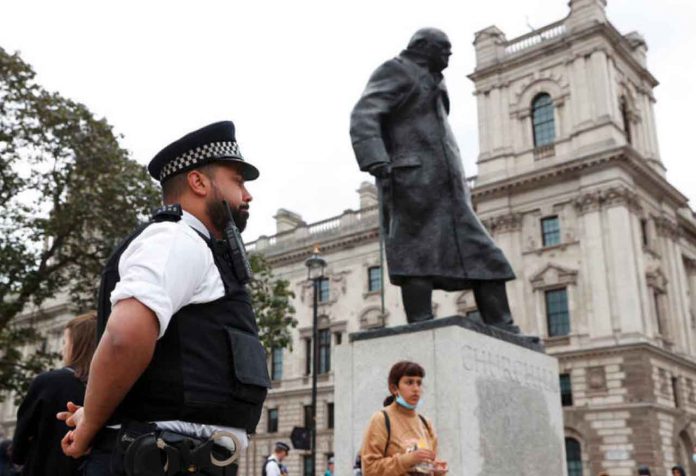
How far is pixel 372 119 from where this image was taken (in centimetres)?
647

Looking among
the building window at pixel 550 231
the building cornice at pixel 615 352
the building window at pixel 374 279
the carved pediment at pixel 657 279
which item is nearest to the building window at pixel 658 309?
the carved pediment at pixel 657 279

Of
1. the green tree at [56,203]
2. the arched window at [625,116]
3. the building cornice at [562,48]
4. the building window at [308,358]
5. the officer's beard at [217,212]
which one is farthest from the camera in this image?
the building window at [308,358]

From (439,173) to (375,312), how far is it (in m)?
37.6

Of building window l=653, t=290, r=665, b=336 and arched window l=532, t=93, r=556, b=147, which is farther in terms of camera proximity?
arched window l=532, t=93, r=556, b=147

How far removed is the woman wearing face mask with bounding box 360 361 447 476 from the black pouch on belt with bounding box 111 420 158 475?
7.28ft

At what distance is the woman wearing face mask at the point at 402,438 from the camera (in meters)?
4.00

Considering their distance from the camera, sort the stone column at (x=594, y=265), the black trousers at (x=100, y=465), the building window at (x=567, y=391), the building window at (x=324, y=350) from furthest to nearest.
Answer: the building window at (x=324, y=350)
the building window at (x=567, y=391)
the stone column at (x=594, y=265)
the black trousers at (x=100, y=465)

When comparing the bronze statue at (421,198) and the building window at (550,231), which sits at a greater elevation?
the building window at (550,231)

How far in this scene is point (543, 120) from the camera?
130 feet

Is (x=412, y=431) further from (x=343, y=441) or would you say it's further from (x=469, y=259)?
(x=469, y=259)

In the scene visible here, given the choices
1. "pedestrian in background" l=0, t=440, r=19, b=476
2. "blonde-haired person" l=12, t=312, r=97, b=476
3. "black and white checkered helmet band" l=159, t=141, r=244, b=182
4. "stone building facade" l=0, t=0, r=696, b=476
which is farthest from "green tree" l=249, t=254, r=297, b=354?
"black and white checkered helmet band" l=159, t=141, r=244, b=182

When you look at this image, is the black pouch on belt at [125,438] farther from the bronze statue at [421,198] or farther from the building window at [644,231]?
the building window at [644,231]

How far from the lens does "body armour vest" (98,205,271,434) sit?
6.79 ft

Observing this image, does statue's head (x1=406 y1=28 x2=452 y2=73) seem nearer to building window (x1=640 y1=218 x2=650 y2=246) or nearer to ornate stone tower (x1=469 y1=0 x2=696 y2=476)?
ornate stone tower (x1=469 y1=0 x2=696 y2=476)
